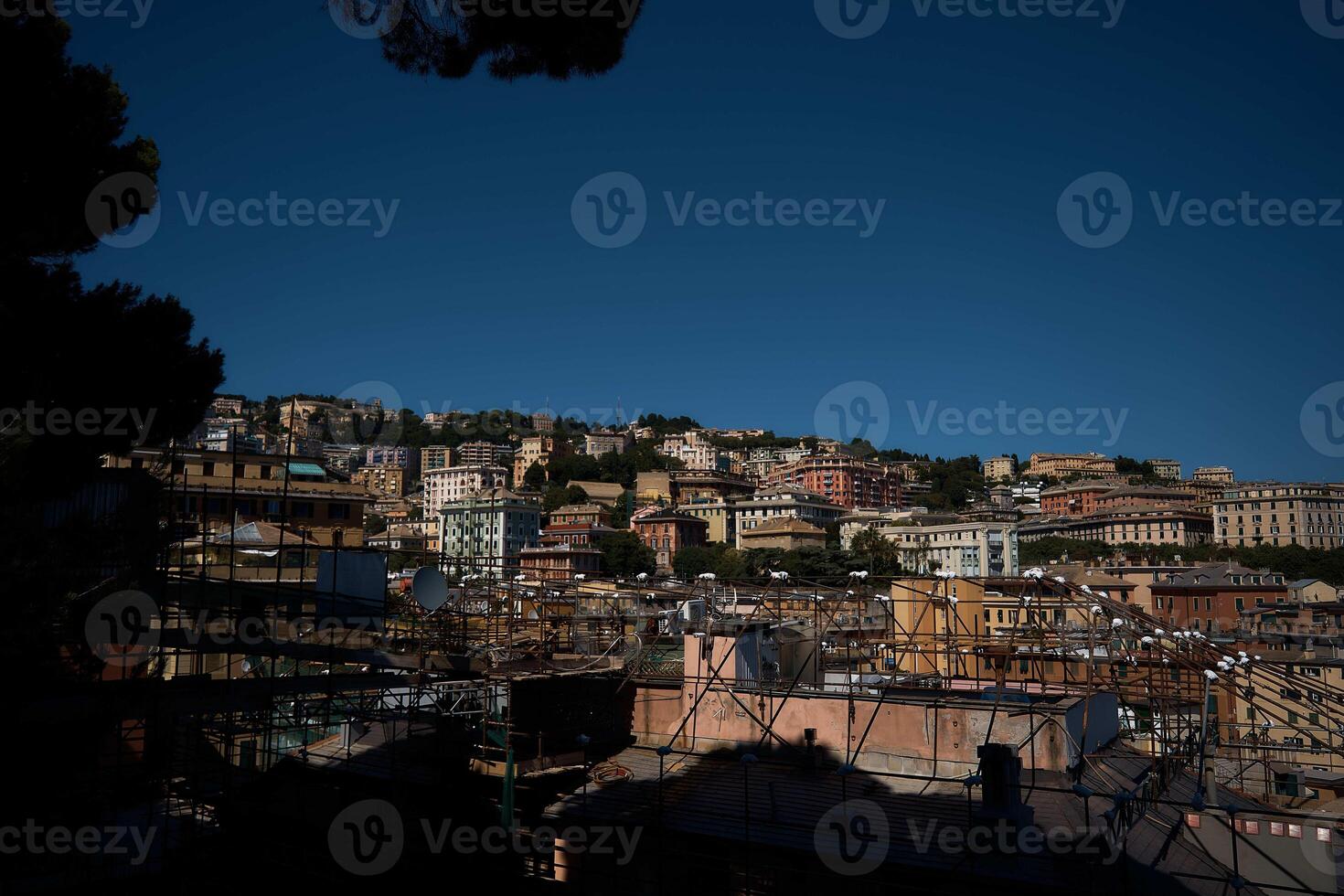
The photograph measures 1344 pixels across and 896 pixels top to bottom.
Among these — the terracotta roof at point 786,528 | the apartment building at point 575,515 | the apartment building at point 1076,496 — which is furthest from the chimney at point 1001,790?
the apartment building at point 1076,496

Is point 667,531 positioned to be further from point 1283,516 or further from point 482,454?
point 482,454

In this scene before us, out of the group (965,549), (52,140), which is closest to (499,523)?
(965,549)

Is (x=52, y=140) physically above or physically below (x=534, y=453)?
below

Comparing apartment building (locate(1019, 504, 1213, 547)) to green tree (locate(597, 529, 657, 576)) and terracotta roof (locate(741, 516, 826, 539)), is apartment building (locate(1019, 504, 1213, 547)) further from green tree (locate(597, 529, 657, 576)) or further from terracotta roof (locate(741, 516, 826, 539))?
green tree (locate(597, 529, 657, 576))

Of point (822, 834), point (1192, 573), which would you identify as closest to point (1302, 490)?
point (1192, 573)

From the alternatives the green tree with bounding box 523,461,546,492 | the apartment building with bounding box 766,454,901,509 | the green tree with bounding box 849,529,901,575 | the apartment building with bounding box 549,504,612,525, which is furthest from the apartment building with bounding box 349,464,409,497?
the green tree with bounding box 849,529,901,575

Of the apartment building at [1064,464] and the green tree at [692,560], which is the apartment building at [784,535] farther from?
the apartment building at [1064,464]
